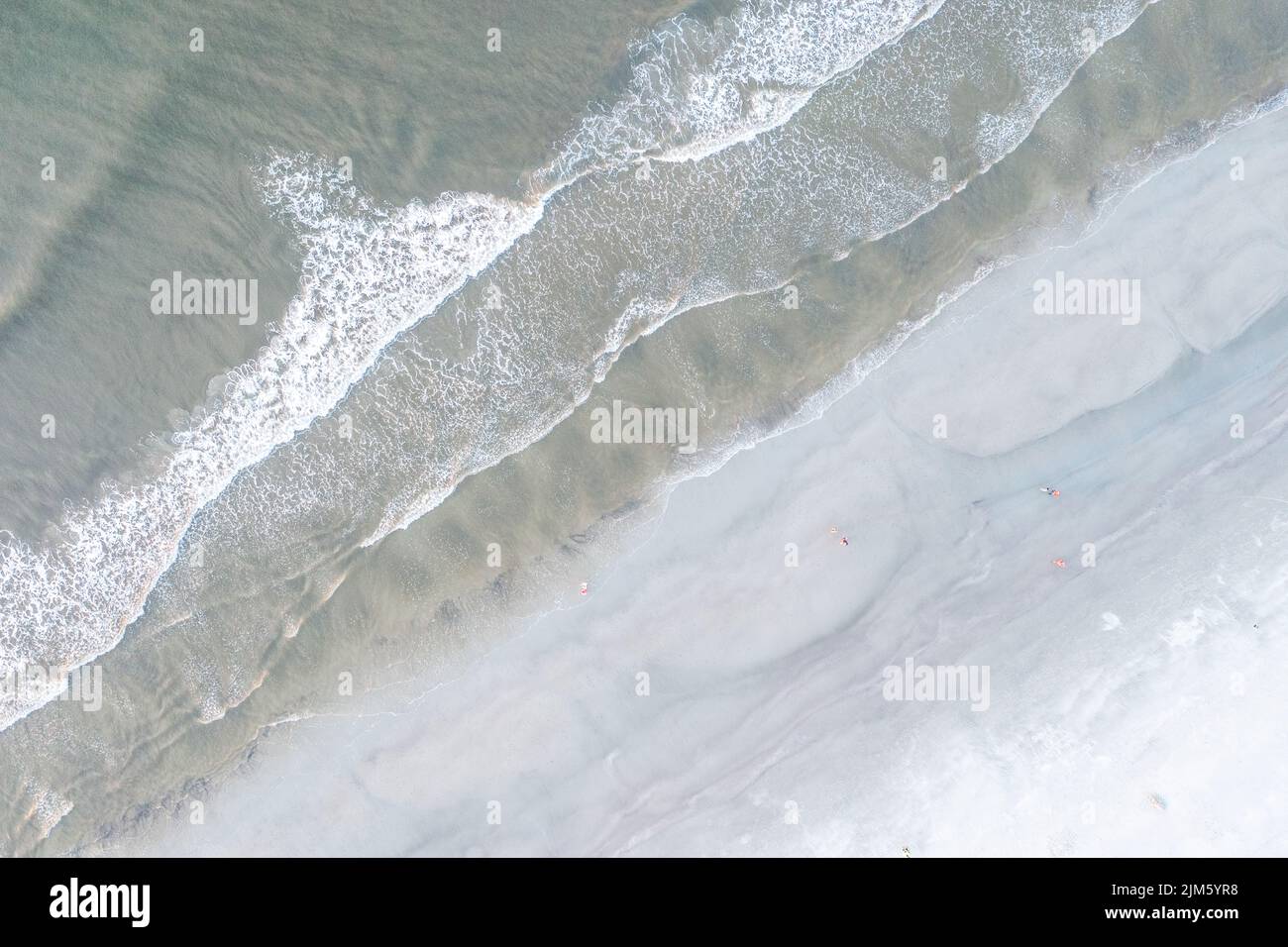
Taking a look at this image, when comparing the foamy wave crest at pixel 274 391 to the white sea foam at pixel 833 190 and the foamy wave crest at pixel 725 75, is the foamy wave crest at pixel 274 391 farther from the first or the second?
the foamy wave crest at pixel 725 75

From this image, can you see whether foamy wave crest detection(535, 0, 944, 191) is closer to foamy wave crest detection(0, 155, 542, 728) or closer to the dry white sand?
foamy wave crest detection(0, 155, 542, 728)

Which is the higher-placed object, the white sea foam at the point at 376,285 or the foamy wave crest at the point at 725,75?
the foamy wave crest at the point at 725,75

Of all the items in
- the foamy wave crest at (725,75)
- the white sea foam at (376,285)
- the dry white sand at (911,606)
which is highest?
the foamy wave crest at (725,75)

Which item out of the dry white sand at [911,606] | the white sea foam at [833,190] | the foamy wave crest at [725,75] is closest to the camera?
the foamy wave crest at [725,75]

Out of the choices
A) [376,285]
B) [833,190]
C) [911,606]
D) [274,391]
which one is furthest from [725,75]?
[911,606]

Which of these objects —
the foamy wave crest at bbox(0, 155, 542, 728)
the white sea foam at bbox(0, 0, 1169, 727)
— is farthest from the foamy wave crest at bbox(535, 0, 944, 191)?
the foamy wave crest at bbox(0, 155, 542, 728)

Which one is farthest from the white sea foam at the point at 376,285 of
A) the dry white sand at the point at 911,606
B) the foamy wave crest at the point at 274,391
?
the dry white sand at the point at 911,606
